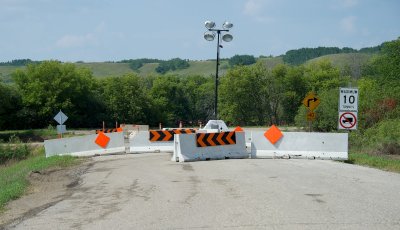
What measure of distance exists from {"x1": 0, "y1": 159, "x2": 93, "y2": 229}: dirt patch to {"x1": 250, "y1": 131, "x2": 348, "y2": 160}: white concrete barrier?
268 inches

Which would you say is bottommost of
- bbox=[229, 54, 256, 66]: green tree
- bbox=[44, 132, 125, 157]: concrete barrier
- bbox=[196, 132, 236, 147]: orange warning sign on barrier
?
bbox=[44, 132, 125, 157]: concrete barrier

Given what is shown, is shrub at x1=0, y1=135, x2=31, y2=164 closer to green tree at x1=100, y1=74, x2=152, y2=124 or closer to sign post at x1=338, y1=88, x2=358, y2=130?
sign post at x1=338, y1=88, x2=358, y2=130

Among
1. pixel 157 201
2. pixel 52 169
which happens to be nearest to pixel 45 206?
pixel 157 201

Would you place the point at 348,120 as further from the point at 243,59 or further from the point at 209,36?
the point at 243,59

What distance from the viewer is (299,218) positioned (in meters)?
8.61

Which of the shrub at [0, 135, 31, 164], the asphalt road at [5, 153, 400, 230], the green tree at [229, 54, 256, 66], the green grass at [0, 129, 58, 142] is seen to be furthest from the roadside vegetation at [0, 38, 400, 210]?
the green tree at [229, 54, 256, 66]

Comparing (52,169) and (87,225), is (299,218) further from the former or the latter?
(52,169)

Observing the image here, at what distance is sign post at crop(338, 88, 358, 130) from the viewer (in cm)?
2023

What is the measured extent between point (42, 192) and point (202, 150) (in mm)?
8459

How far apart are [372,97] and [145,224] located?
3026 centimetres

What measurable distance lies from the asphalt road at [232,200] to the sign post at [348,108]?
4011 mm

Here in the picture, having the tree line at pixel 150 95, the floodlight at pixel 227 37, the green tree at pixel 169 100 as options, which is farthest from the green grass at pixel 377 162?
the green tree at pixel 169 100

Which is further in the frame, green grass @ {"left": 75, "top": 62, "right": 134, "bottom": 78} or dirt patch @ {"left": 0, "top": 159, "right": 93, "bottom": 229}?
green grass @ {"left": 75, "top": 62, "right": 134, "bottom": 78}

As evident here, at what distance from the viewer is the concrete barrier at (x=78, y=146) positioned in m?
24.8
